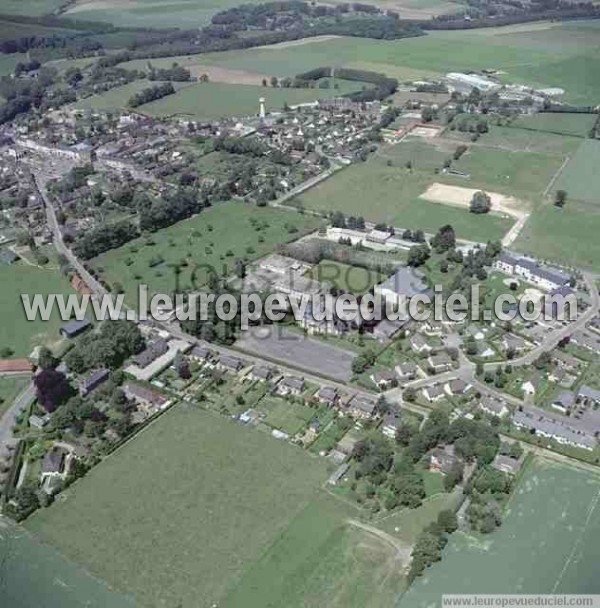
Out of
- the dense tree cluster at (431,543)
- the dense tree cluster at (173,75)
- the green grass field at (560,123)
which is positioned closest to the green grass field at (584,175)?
the green grass field at (560,123)

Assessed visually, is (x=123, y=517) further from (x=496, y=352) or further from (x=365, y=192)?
(x=365, y=192)

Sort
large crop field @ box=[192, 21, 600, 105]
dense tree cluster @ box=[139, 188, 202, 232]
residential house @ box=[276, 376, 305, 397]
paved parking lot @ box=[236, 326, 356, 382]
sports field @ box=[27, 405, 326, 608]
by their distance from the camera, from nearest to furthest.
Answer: sports field @ box=[27, 405, 326, 608] → residential house @ box=[276, 376, 305, 397] → paved parking lot @ box=[236, 326, 356, 382] → dense tree cluster @ box=[139, 188, 202, 232] → large crop field @ box=[192, 21, 600, 105]

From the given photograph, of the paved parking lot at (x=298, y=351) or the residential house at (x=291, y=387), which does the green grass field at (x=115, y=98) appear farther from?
the residential house at (x=291, y=387)

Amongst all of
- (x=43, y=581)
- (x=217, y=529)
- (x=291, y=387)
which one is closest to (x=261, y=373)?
(x=291, y=387)

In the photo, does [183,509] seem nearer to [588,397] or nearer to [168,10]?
[588,397]

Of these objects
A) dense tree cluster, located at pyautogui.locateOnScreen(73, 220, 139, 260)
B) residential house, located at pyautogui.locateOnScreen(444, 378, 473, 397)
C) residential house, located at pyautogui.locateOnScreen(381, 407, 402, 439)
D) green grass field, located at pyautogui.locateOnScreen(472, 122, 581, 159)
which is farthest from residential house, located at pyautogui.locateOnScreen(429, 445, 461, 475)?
green grass field, located at pyautogui.locateOnScreen(472, 122, 581, 159)

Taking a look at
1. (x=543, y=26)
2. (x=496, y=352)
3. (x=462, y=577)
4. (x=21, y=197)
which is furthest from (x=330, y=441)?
(x=543, y=26)

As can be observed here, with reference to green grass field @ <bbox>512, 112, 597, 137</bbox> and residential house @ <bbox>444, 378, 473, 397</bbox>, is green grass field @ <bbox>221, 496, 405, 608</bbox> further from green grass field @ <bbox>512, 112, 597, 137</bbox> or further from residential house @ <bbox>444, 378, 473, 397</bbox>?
green grass field @ <bbox>512, 112, 597, 137</bbox>
